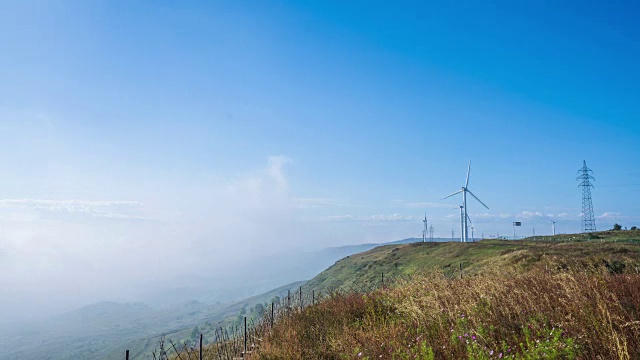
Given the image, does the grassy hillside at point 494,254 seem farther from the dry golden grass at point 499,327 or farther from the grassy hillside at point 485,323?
the dry golden grass at point 499,327

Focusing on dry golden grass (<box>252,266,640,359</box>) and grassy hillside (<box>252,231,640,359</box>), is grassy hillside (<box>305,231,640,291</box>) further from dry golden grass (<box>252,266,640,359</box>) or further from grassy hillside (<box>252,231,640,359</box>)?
dry golden grass (<box>252,266,640,359</box>)

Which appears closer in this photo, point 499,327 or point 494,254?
point 499,327

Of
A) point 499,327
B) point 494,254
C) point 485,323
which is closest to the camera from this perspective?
point 499,327

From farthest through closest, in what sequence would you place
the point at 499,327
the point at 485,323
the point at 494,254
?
1. the point at 494,254
2. the point at 485,323
3. the point at 499,327

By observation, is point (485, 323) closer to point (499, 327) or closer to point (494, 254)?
point (499, 327)

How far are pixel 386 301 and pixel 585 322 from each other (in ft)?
26.0

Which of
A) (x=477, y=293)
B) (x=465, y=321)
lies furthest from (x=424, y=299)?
(x=465, y=321)

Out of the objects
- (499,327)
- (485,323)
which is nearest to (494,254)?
(485,323)

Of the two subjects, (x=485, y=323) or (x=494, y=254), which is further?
(x=494, y=254)

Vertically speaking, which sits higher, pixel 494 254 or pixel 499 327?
pixel 499 327

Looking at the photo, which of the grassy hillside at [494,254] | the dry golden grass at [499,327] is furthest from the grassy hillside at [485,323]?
the grassy hillside at [494,254]

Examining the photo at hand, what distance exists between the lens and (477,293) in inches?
450

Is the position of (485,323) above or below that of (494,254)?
above

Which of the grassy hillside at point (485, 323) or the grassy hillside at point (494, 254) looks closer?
the grassy hillside at point (485, 323)
